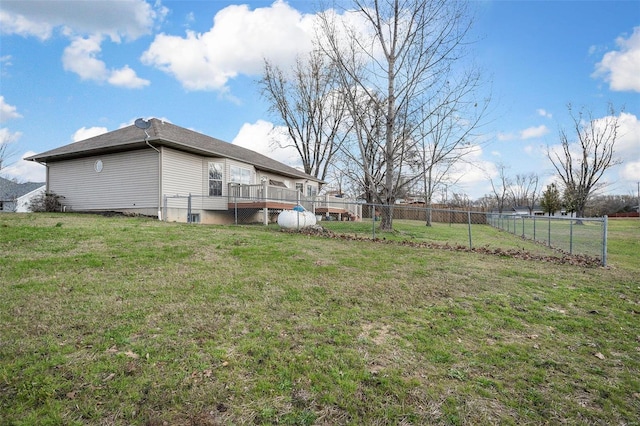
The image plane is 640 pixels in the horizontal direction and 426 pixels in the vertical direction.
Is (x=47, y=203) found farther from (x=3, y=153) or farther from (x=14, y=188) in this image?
(x=14, y=188)

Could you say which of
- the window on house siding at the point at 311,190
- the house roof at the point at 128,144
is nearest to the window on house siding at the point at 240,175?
the house roof at the point at 128,144

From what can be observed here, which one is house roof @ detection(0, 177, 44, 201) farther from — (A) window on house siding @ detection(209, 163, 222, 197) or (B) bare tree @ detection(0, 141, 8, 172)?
(A) window on house siding @ detection(209, 163, 222, 197)

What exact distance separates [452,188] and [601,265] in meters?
14.7

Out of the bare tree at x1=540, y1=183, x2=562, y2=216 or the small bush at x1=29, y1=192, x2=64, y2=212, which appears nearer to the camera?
the small bush at x1=29, y1=192, x2=64, y2=212

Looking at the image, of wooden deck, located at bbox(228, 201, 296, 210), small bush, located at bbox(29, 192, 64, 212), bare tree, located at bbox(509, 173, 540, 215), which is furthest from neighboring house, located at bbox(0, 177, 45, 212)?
bare tree, located at bbox(509, 173, 540, 215)

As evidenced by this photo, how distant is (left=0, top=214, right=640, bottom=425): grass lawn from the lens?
243cm

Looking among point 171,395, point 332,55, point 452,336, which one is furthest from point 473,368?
point 332,55

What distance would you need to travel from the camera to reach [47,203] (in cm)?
1538

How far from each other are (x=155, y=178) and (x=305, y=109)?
2087 cm

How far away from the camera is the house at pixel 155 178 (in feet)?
44.6

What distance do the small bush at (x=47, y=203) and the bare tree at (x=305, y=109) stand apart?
19674mm

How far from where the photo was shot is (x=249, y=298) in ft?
15.0

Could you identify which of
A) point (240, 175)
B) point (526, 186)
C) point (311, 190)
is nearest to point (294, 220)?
point (240, 175)

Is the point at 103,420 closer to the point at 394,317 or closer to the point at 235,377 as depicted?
the point at 235,377
